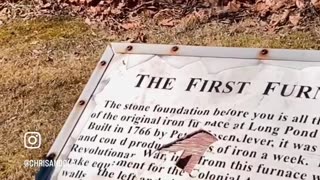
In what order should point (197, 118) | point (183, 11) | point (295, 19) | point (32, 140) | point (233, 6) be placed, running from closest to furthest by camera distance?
1. point (197, 118)
2. point (32, 140)
3. point (295, 19)
4. point (233, 6)
5. point (183, 11)

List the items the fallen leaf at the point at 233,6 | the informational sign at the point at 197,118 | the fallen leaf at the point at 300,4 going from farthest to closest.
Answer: the fallen leaf at the point at 233,6, the fallen leaf at the point at 300,4, the informational sign at the point at 197,118

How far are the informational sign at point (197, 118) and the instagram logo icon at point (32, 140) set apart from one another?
916 mm

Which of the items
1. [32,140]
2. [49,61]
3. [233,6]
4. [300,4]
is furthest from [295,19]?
[32,140]

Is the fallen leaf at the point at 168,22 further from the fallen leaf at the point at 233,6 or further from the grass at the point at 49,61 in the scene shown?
the fallen leaf at the point at 233,6

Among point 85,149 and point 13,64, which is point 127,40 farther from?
point 85,149

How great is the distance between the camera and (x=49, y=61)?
4.27 metres

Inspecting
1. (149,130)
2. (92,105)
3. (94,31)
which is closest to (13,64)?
(94,31)

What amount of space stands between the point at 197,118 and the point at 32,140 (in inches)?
56.1

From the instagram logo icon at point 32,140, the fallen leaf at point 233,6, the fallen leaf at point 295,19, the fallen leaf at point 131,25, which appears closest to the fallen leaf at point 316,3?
the fallen leaf at point 295,19

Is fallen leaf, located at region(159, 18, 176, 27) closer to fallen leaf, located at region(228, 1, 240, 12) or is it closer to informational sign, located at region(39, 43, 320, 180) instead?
fallen leaf, located at region(228, 1, 240, 12)

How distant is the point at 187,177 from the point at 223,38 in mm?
1956

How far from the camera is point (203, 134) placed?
233 cm

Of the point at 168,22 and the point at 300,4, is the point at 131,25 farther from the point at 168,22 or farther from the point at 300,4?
the point at 300,4

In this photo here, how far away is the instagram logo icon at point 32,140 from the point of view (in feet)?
11.5
